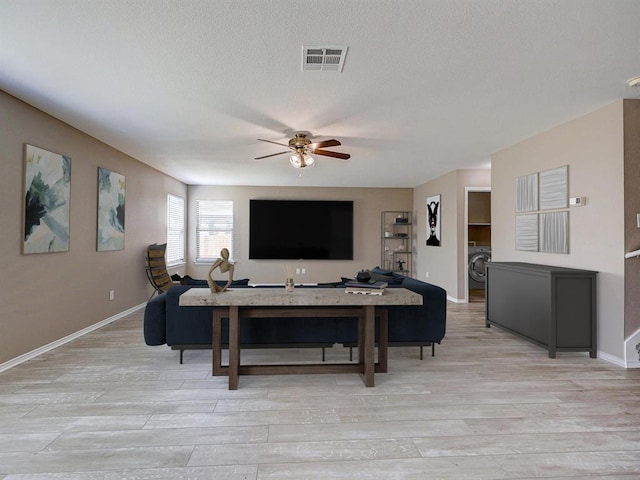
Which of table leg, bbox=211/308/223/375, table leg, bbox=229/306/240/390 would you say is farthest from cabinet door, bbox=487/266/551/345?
table leg, bbox=211/308/223/375

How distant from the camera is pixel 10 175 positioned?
10.3ft

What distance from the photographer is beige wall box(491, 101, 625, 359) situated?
10.8 ft

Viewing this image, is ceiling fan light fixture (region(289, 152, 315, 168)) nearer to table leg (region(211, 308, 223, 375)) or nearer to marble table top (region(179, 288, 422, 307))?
marble table top (region(179, 288, 422, 307))

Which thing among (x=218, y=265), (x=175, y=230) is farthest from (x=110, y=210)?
(x=218, y=265)

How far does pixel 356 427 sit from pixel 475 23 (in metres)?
2.51

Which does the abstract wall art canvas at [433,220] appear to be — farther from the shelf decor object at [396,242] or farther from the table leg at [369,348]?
the table leg at [369,348]

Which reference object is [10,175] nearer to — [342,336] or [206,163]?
[206,163]

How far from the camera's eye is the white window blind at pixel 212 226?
8188 millimetres

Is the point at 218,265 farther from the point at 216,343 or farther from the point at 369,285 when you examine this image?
the point at 369,285

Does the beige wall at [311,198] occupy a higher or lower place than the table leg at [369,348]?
higher

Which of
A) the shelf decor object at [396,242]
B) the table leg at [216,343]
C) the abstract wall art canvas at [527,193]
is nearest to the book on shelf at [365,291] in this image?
the table leg at [216,343]

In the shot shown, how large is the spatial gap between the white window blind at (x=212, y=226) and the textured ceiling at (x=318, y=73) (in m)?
3.73

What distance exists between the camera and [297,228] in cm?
814

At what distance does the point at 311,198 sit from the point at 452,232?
10.8 ft
